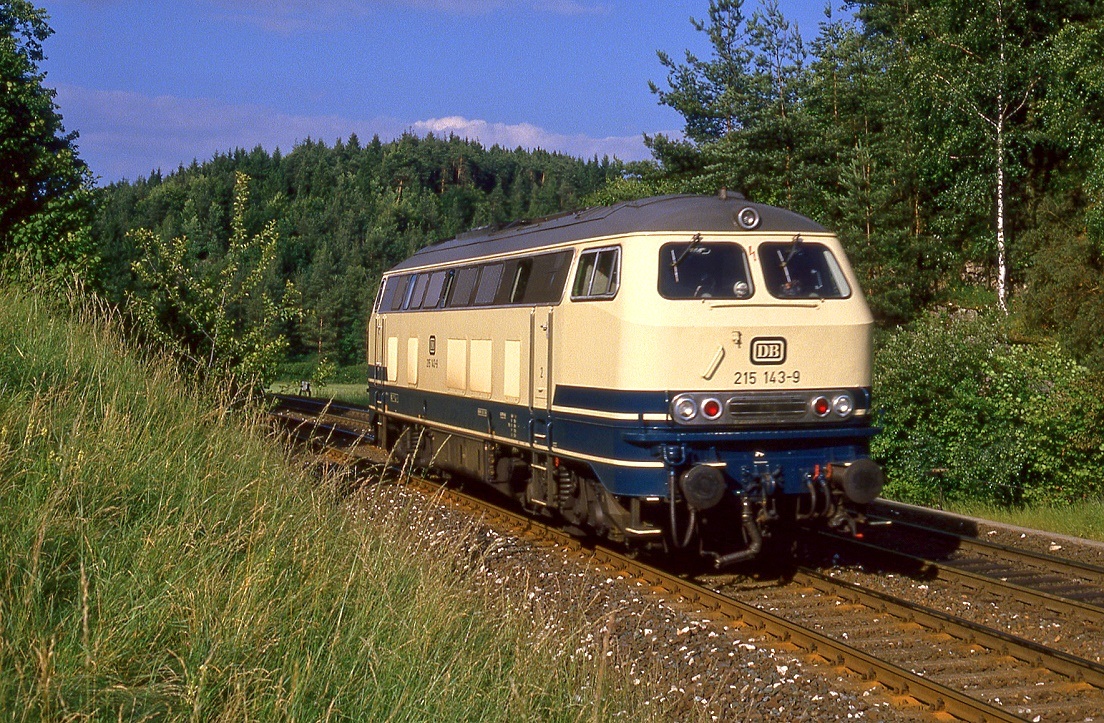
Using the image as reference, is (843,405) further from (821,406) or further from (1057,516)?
(1057,516)

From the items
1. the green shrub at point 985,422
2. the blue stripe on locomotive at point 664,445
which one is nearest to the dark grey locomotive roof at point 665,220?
the blue stripe on locomotive at point 664,445

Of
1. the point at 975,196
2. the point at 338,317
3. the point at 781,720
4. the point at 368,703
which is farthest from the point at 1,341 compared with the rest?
the point at 338,317

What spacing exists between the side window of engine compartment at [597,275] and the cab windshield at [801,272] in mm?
1328

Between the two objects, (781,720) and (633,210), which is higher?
(633,210)

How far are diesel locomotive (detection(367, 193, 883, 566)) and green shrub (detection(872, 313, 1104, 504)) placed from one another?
22.4 feet

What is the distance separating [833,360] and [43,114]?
21.8m

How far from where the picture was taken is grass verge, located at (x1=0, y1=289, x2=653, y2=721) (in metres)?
4.37

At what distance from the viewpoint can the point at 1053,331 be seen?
72.5ft

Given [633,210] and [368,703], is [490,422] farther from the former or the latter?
[368,703]

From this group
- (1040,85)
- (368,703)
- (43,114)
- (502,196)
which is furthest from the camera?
(502,196)

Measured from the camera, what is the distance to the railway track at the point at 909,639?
685 cm

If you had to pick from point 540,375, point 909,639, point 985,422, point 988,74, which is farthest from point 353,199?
point 909,639

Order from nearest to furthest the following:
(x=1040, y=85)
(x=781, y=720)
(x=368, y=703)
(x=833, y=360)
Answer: (x=368, y=703)
(x=781, y=720)
(x=833, y=360)
(x=1040, y=85)

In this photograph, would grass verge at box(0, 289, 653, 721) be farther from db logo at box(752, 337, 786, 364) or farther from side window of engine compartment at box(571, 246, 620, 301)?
db logo at box(752, 337, 786, 364)
